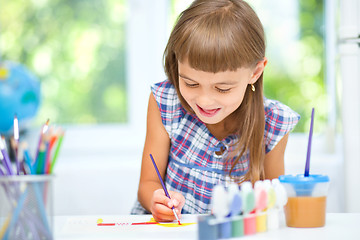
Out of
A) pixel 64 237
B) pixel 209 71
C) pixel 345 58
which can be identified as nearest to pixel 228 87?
pixel 209 71

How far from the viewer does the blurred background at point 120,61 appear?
7.15 feet

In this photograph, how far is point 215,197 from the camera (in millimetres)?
678

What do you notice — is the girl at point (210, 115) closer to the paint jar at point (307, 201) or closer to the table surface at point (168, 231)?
the table surface at point (168, 231)

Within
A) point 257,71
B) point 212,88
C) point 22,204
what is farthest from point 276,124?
point 22,204

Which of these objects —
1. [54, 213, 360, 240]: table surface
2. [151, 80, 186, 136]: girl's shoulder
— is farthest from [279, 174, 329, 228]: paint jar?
[151, 80, 186, 136]: girl's shoulder

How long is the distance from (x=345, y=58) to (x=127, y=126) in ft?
3.99

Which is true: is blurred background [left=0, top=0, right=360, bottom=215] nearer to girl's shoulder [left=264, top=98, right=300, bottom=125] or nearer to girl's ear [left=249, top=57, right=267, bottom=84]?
girl's shoulder [left=264, top=98, right=300, bottom=125]

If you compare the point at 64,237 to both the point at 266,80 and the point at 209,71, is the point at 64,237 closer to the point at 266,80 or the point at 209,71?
the point at 209,71

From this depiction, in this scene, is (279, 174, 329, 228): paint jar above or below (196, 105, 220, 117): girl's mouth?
below

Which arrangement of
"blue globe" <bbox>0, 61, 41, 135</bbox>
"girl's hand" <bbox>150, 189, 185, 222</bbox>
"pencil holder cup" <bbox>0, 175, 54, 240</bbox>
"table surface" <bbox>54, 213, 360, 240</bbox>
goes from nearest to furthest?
"pencil holder cup" <bbox>0, 175, 54, 240</bbox>
"table surface" <bbox>54, 213, 360, 240</bbox>
"girl's hand" <bbox>150, 189, 185, 222</bbox>
"blue globe" <bbox>0, 61, 41, 135</bbox>

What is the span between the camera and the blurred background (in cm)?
218

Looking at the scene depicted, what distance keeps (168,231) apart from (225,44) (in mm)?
377

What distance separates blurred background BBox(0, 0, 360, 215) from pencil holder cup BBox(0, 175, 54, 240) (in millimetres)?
1437

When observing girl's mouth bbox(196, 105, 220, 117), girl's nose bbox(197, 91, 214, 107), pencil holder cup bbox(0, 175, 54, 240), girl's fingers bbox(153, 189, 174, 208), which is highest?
girl's nose bbox(197, 91, 214, 107)
